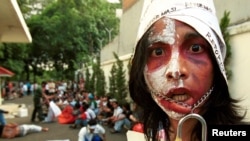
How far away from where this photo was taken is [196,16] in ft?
5.41

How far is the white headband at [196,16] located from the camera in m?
1.63

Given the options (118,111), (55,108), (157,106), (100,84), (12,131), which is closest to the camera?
(157,106)

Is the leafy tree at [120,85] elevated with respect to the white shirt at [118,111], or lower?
elevated

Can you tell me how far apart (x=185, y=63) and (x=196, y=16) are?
0.22m

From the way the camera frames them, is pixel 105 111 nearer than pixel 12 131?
No

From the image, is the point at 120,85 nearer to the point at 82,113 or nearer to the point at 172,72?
the point at 82,113

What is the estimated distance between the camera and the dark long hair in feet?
5.56

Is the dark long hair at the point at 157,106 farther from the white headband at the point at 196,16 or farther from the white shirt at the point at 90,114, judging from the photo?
the white shirt at the point at 90,114

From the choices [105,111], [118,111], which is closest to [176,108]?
[118,111]

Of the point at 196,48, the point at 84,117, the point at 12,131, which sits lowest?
the point at 12,131

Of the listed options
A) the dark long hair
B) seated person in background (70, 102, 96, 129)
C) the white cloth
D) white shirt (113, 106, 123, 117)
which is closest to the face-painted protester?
the dark long hair

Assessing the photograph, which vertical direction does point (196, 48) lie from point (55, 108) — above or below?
above

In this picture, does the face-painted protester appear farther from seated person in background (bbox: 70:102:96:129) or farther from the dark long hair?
seated person in background (bbox: 70:102:96:129)

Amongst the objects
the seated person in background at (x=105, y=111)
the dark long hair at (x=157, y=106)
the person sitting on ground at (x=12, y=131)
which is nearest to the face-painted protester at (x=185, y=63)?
the dark long hair at (x=157, y=106)
